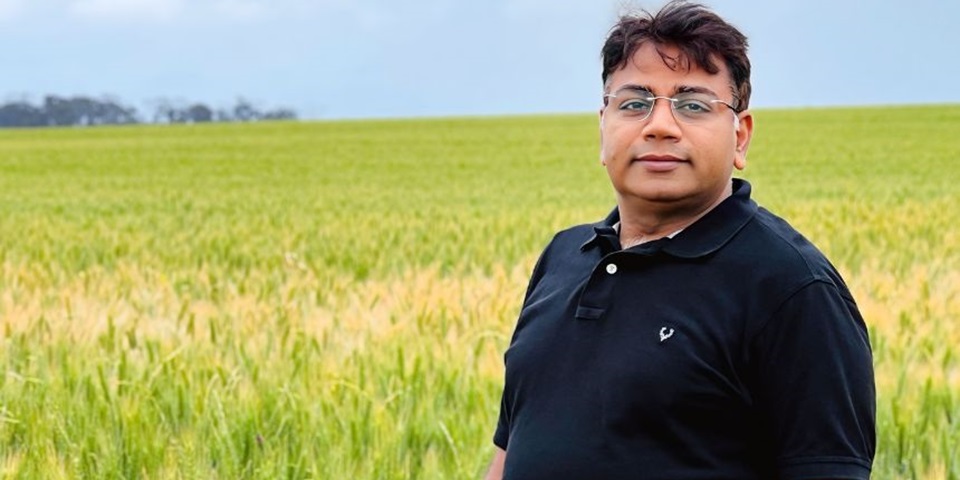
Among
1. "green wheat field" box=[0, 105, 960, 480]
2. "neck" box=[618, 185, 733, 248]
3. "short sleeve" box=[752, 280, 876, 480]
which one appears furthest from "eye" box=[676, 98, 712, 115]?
"green wheat field" box=[0, 105, 960, 480]

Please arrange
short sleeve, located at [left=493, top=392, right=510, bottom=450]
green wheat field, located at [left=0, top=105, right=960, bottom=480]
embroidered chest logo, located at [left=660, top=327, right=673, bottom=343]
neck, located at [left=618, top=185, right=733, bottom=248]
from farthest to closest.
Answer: green wheat field, located at [left=0, top=105, right=960, bottom=480], short sleeve, located at [left=493, top=392, right=510, bottom=450], neck, located at [left=618, top=185, right=733, bottom=248], embroidered chest logo, located at [left=660, top=327, right=673, bottom=343]

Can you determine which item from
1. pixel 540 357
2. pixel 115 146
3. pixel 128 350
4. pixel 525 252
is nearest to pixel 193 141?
pixel 115 146

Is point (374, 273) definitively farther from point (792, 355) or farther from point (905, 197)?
point (905, 197)

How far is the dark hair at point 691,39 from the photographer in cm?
179

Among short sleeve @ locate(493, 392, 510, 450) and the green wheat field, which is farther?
the green wheat field

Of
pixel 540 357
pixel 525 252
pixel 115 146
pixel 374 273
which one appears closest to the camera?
pixel 540 357

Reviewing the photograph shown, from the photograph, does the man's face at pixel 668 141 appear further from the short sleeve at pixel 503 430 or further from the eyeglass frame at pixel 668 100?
the short sleeve at pixel 503 430

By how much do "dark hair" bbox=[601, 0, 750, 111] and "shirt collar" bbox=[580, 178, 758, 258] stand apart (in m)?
0.15

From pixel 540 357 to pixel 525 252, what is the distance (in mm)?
7219

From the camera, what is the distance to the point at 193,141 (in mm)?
47438

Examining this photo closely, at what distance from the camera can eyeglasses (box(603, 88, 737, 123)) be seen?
1788 mm

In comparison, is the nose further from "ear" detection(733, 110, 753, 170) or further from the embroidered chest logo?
the embroidered chest logo

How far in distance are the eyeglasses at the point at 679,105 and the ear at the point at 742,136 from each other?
36 millimetres

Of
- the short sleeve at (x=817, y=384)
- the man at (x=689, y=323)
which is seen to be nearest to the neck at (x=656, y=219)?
the man at (x=689, y=323)
